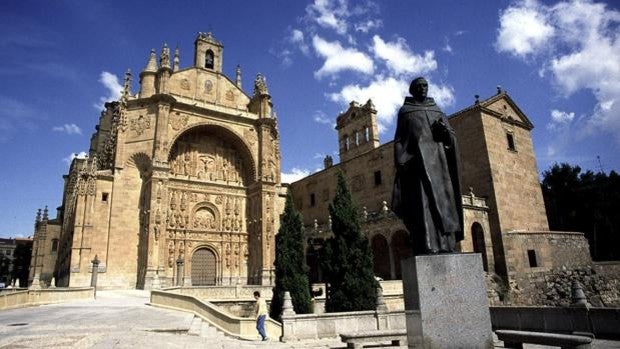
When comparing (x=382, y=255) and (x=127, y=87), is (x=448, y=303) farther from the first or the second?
(x=127, y=87)

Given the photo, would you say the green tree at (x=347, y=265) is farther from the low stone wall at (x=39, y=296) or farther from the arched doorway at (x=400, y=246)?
the low stone wall at (x=39, y=296)

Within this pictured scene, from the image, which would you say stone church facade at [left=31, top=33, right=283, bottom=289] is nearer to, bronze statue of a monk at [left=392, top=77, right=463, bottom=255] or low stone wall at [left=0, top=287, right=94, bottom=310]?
low stone wall at [left=0, top=287, right=94, bottom=310]

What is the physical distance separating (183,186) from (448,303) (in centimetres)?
2693

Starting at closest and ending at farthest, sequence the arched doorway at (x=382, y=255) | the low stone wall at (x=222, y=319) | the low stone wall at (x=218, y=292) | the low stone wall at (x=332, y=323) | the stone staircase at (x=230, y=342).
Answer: the stone staircase at (x=230, y=342), the low stone wall at (x=332, y=323), the low stone wall at (x=222, y=319), the low stone wall at (x=218, y=292), the arched doorway at (x=382, y=255)

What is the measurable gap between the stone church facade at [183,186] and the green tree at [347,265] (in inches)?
542

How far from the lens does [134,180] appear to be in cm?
2664

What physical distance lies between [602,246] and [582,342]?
3375 centimetres

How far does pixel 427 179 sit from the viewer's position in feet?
14.4

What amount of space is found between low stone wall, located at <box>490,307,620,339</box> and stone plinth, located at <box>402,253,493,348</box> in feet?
21.6

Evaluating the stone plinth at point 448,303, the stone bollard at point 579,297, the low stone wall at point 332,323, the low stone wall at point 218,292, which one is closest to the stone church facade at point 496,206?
the low stone wall at point 218,292

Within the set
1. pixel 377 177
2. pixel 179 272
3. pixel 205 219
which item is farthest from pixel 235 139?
pixel 377 177

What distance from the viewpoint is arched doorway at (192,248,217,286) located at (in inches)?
1120

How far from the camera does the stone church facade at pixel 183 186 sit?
24.9 metres

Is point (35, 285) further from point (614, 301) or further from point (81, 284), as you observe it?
point (614, 301)
